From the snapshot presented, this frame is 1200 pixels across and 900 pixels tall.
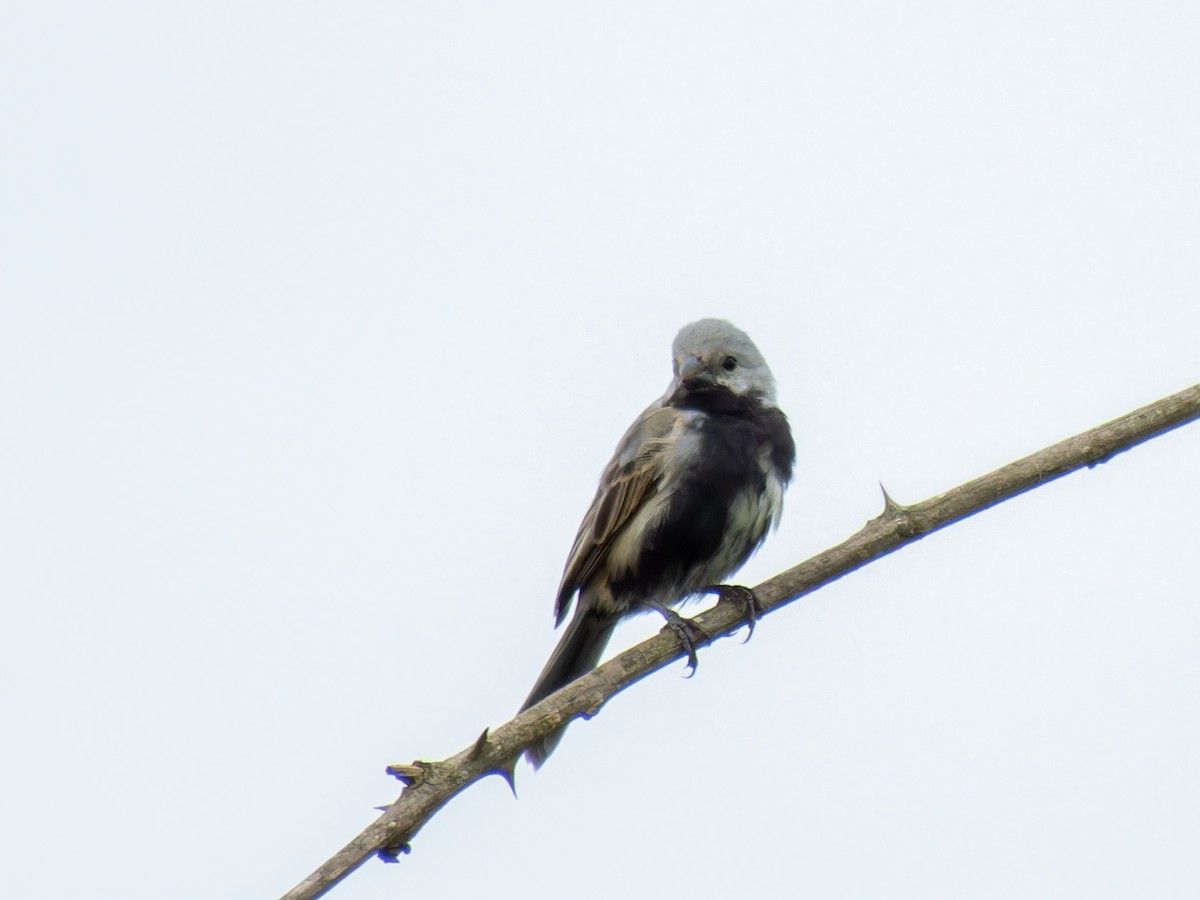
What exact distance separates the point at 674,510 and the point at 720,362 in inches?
44.3

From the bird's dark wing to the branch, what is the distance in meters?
1.84

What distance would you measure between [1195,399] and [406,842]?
118 inches

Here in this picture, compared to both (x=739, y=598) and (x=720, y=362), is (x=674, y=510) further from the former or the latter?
(x=720, y=362)

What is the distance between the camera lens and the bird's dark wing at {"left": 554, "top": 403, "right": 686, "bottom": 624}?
7.75 meters

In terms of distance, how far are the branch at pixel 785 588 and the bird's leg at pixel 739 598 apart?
113 centimetres

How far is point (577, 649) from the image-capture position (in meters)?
8.00

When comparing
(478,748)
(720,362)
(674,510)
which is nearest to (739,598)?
(674,510)

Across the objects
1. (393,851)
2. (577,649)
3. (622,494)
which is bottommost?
(393,851)

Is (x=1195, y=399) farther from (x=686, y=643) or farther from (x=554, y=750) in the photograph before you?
(x=554, y=750)

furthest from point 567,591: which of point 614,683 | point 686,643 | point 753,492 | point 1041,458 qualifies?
point 1041,458

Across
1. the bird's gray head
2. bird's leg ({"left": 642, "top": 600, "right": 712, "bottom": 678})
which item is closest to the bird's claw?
bird's leg ({"left": 642, "top": 600, "right": 712, "bottom": 678})

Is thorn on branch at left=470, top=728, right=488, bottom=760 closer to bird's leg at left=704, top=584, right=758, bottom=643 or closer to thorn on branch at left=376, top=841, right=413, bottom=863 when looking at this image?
thorn on branch at left=376, top=841, right=413, bottom=863

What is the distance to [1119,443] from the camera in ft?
16.9

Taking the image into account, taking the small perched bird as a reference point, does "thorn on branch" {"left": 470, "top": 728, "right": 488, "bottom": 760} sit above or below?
below
